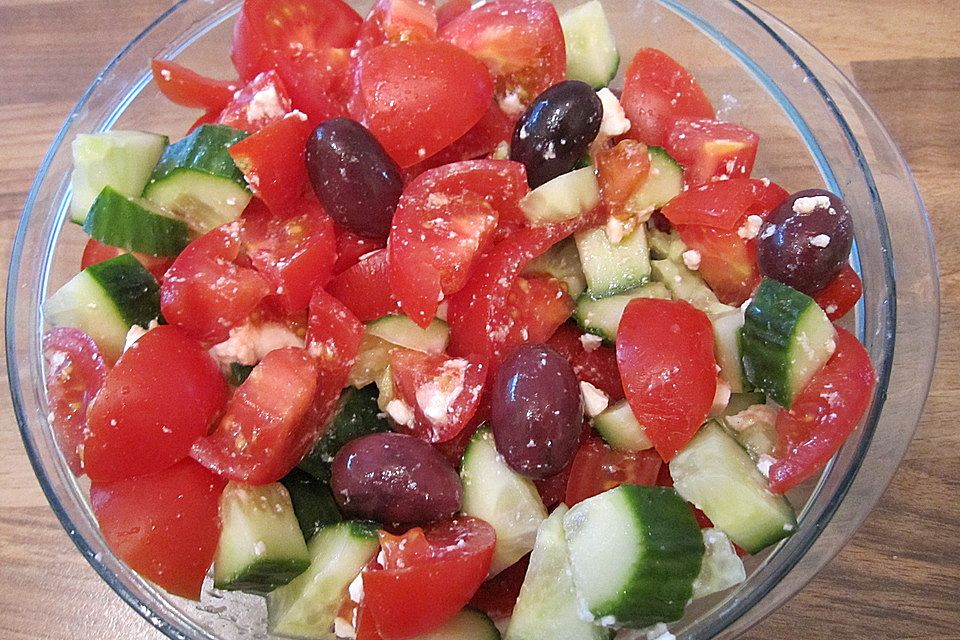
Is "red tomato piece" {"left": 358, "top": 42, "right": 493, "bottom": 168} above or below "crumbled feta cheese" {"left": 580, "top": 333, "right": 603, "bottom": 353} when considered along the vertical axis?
above

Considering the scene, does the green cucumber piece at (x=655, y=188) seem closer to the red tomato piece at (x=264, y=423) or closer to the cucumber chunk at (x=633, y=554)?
the cucumber chunk at (x=633, y=554)

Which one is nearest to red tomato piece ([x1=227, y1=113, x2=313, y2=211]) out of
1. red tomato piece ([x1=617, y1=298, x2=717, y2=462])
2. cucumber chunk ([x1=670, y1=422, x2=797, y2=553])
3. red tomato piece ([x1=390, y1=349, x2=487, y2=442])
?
red tomato piece ([x1=390, y1=349, x2=487, y2=442])

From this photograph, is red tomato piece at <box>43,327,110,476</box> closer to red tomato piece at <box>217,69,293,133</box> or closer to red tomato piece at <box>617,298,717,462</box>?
red tomato piece at <box>217,69,293,133</box>

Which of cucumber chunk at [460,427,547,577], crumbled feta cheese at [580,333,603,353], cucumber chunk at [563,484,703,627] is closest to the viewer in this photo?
cucumber chunk at [563,484,703,627]

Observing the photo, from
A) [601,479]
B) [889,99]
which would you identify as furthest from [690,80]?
[601,479]

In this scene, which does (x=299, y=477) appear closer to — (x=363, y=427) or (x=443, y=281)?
(x=363, y=427)

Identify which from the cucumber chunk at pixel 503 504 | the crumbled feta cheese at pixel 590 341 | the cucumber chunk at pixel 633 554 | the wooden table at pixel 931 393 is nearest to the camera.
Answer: the cucumber chunk at pixel 633 554

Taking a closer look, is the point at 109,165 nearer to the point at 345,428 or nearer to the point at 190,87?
the point at 190,87

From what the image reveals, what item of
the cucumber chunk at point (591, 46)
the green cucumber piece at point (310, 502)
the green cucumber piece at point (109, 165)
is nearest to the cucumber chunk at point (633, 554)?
the green cucumber piece at point (310, 502)
